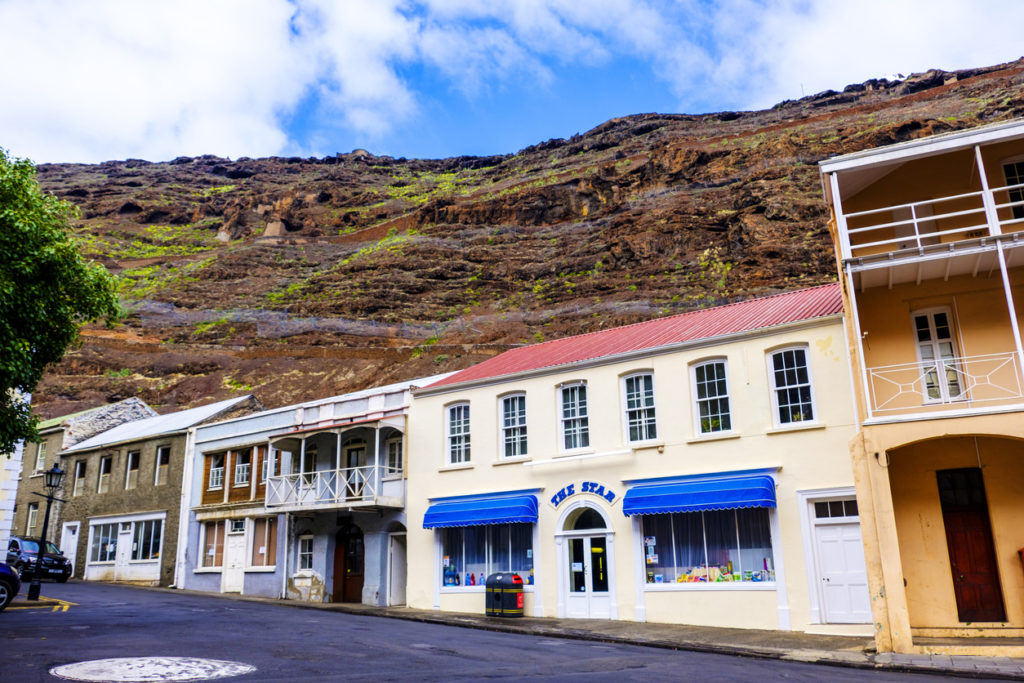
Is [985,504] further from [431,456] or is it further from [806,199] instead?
[806,199]

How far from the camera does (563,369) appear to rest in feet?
70.7

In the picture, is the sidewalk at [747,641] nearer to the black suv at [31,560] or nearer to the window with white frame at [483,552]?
the window with white frame at [483,552]

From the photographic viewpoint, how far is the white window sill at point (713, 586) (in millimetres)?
17141

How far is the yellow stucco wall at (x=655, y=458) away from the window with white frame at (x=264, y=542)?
666 cm

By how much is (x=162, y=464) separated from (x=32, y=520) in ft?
33.6

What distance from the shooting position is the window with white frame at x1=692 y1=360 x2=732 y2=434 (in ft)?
61.7

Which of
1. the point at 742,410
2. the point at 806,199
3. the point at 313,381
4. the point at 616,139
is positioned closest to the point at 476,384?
the point at 742,410

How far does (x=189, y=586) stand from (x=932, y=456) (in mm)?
25742

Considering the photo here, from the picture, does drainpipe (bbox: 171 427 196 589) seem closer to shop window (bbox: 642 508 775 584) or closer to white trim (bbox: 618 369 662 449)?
white trim (bbox: 618 369 662 449)

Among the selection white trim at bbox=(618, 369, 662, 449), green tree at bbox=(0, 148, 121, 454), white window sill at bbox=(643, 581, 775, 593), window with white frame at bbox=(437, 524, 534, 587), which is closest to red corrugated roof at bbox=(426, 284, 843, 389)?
white trim at bbox=(618, 369, 662, 449)

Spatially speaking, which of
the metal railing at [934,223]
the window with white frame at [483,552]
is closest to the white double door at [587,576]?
the window with white frame at [483,552]

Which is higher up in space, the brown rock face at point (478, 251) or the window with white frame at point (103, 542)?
the brown rock face at point (478, 251)

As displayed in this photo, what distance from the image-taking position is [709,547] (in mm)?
18297

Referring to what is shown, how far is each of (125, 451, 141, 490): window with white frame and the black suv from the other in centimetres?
399
